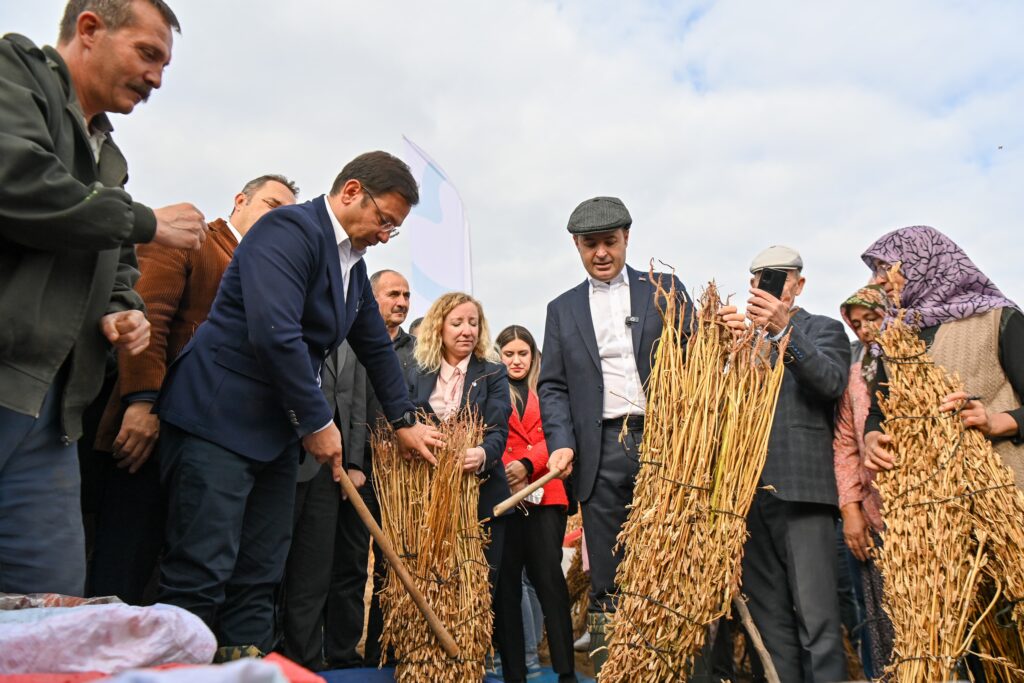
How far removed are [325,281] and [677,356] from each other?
1252mm

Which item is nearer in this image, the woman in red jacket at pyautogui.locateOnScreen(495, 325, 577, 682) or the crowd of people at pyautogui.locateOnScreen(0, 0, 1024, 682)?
the crowd of people at pyautogui.locateOnScreen(0, 0, 1024, 682)

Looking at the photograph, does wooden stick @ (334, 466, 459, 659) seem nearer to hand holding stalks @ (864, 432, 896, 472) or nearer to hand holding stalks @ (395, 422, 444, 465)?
hand holding stalks @ (395, 422, 444, 465)

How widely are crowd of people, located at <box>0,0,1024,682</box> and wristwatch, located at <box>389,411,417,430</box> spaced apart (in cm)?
2

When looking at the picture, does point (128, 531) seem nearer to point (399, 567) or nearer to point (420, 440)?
point (399, 567)

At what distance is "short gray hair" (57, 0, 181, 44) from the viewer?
207cm

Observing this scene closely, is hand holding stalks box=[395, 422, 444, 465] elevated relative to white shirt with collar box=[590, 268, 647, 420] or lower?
lower

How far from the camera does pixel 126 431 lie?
2.55m

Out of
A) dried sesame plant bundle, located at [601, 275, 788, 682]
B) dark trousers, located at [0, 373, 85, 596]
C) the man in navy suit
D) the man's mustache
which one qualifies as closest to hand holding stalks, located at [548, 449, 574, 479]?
dried sesame plant bundle, located at [601, 275, 788, 682]

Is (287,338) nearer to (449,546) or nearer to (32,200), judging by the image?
(32,200)

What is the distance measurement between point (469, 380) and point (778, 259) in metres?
1.59

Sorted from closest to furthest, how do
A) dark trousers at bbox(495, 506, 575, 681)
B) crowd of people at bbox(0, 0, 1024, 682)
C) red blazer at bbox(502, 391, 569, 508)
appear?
crowd of people at bbox(0, 0, 1024, 682) → dark trousers at bbox(495, 506, 575, 681) → red blazer at bbox(502, 391, 569, 508)

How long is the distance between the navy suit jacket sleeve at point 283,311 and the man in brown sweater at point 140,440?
0.49 meters

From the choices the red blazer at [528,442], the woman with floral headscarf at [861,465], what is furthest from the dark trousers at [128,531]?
the woman with floral headscarf at [861,465]

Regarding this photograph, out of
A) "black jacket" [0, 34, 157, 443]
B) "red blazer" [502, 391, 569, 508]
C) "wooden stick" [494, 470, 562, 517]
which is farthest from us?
"red blazer" [502, 391, 569, 508]
